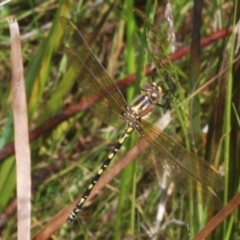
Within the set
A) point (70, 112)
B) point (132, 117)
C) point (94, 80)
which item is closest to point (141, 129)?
point (132, 117)

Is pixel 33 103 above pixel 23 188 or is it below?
above

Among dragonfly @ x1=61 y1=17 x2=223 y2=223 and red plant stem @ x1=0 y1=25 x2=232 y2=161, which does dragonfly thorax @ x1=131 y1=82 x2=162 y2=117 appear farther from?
red plant stem @ x1=0 y1=25 x2=232 y2=161

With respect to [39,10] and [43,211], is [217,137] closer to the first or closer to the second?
[43,211]

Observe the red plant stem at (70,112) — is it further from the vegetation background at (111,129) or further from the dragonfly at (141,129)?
the dragonfly at (141,129)

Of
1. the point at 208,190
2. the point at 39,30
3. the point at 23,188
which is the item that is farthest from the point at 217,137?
the point at 39,30

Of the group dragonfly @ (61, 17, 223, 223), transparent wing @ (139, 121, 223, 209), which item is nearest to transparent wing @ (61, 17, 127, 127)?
dragonfly @ (61, 17, 223, 223)

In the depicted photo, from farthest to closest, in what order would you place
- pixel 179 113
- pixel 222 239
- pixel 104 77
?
pixel 104 77 → pixel 222 239 → pixel 179 113

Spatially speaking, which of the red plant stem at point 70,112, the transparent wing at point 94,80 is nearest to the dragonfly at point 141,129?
the transparent wing at point 94,80
